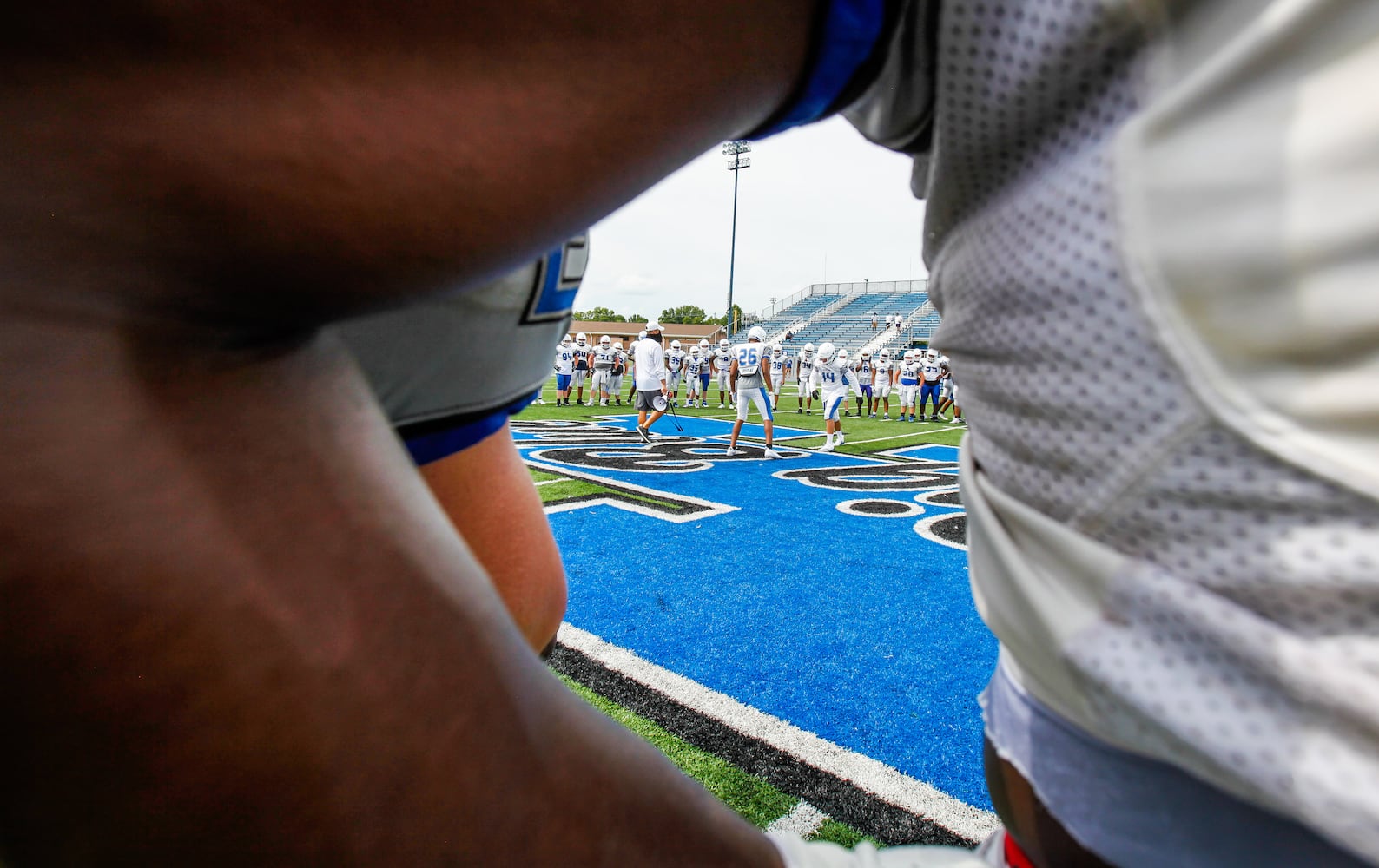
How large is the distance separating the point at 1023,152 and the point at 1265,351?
16 centimetres

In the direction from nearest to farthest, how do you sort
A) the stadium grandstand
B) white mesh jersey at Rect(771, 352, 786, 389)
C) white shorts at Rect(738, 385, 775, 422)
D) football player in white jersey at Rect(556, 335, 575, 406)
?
white shorts at Rect(738, 385, 775, 422)
football player in white jersey at Rect(556, 335, 575, 406)
white mesh jersey at Rect(771, 352, 786, 389)
the stadium grandstand

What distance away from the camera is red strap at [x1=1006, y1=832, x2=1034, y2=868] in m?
0.54

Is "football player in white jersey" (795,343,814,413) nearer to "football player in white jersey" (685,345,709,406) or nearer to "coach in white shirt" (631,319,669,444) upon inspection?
"football player in white jersey" (685,345,709,406)

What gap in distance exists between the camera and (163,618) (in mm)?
262

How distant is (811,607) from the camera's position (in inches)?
114

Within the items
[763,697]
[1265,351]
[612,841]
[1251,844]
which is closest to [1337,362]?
[1265,351]

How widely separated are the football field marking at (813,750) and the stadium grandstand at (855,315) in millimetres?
Answer: 30475

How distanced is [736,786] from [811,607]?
1346 mm

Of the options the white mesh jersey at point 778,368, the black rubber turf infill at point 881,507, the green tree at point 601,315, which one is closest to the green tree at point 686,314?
the green tree at point 601,315

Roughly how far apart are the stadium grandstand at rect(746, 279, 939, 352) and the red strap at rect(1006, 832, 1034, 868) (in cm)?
3191

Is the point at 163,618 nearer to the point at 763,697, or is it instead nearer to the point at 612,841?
the point at 612,841

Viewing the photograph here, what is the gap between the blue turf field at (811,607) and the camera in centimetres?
200

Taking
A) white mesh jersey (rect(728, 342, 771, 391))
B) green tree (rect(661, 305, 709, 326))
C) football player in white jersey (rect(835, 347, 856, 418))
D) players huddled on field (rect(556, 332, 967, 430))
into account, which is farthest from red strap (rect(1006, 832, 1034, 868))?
green tree (rect(661, 305, 709, 326))

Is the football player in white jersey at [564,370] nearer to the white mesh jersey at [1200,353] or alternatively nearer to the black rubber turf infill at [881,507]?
the black rubber turf infill at [881,507]
